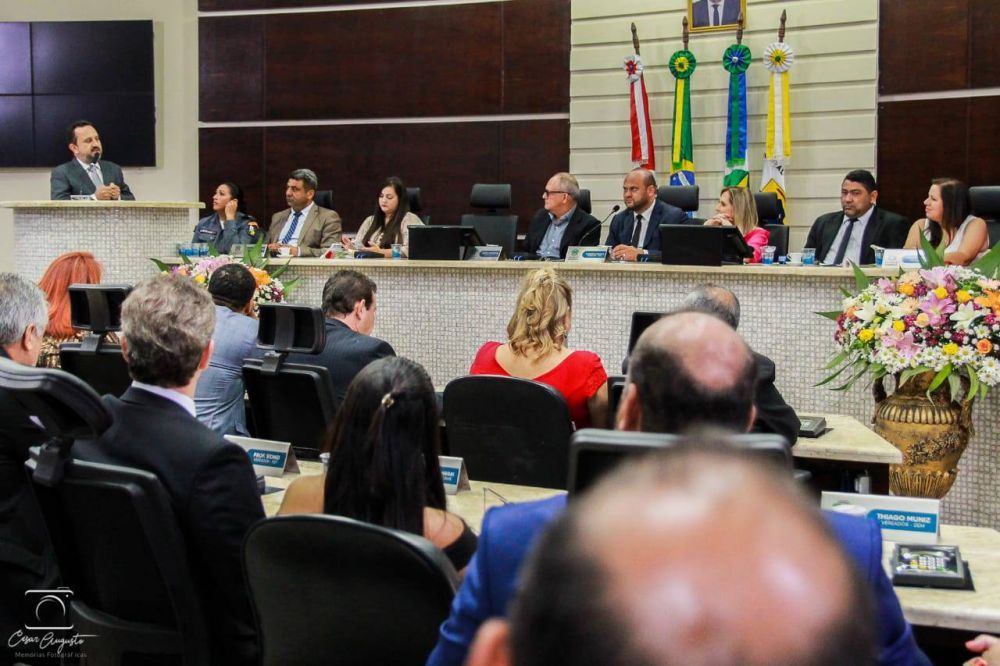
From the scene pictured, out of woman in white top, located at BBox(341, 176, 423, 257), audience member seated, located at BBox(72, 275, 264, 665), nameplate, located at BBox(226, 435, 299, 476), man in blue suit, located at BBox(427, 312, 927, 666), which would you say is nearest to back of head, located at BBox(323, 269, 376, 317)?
nameplate, located at BBox(226, 435, 299, 476)

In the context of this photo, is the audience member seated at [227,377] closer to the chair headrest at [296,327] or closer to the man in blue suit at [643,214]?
Result: the chair headrest at [296,327]

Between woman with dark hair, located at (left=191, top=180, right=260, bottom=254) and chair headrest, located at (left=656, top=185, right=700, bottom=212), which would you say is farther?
woman with dark hair, located at (left=191, top=180, right=260, bottom=254)

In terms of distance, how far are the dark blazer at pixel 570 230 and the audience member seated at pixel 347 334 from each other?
2.58 meters

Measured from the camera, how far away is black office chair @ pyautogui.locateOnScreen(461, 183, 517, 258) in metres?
7.21

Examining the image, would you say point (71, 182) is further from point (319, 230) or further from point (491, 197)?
point (491, 197)

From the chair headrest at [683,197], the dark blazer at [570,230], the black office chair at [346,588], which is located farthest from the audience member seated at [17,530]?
the chair headrest at [683,197]

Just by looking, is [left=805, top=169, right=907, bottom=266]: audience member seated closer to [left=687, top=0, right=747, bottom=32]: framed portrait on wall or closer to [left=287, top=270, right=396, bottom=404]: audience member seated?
[left=687, top=0, right=747, bottom=32]: framed portrait on wall

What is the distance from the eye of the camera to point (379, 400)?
6.02 feet

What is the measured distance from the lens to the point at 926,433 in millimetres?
3502

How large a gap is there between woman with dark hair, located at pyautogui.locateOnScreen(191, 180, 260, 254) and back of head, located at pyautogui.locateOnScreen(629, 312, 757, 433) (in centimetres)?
555

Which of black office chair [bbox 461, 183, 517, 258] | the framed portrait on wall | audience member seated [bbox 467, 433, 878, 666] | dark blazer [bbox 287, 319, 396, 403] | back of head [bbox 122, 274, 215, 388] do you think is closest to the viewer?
audience member seated [bbox 467, 433, 878, 666]

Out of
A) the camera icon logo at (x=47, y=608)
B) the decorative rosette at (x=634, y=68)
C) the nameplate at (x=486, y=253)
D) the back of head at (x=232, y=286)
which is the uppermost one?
the decorative rosette at (x=634, y=68)

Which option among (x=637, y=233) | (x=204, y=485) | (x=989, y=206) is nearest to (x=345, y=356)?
(x=204, y=485)

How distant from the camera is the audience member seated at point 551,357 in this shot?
11.2 ft
